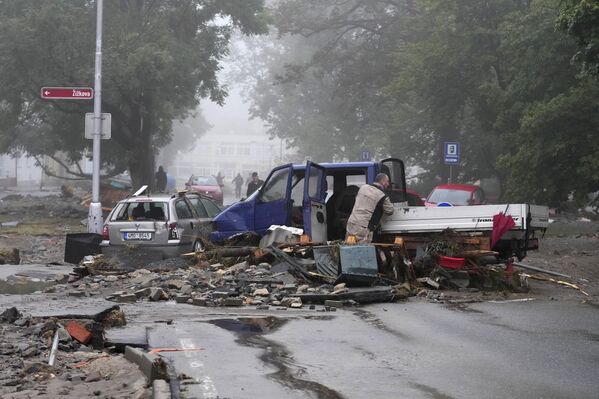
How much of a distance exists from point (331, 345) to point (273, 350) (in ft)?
2.23

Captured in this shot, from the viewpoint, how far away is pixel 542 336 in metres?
9.51

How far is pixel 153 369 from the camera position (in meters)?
6.88

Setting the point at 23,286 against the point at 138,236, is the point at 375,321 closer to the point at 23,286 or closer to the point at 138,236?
the point at 23,286

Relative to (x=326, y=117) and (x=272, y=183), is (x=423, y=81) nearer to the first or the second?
(x=272, y=183)

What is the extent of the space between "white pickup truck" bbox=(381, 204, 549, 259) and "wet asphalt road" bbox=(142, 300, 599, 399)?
2002 mm

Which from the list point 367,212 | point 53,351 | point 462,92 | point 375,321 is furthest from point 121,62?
point 53,351

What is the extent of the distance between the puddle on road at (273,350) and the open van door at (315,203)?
4.53 m

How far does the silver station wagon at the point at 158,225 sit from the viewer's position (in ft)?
53.9

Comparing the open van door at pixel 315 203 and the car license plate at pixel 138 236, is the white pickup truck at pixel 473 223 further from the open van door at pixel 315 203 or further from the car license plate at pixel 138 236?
the car license plate at pixel 138 236

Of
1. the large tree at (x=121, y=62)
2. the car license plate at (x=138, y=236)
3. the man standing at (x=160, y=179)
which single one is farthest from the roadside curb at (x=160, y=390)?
the man standing at (x=160, y=179)

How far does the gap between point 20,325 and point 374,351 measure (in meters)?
3.78

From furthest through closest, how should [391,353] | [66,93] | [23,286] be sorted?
1. [66,93]
2. [23,286]
3. [391,353]

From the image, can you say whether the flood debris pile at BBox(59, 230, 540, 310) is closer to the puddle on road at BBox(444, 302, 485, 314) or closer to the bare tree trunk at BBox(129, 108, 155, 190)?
the puddle on road at BBox(444, 302, 485, 314)

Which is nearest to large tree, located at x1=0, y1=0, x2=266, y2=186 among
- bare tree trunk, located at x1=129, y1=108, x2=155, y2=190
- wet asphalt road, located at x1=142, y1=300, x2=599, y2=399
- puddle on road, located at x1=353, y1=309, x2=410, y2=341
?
bare tree trunk, located at x1=129, y1=108, x2=155, y2=190
